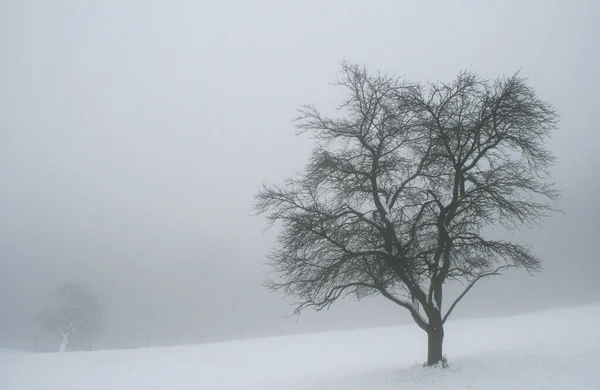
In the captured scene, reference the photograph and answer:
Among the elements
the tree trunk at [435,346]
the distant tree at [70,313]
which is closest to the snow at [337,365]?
the tree trunk at [435,346]

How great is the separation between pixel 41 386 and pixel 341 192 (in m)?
16.7

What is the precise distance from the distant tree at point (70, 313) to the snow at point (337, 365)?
109ft

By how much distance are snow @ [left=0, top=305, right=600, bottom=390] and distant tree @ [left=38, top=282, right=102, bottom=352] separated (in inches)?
1309

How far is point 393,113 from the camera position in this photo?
1455 centimetres

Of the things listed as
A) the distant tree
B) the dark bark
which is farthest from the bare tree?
the distant tree

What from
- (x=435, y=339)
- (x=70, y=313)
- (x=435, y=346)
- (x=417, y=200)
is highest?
(x=417, y=200)

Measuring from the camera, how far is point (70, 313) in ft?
180

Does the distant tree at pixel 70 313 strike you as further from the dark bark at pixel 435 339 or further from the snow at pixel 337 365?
the dark bark at pixel 435 339

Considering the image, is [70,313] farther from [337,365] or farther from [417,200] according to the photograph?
[417,200]

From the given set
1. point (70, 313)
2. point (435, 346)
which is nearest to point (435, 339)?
point (435, 346)

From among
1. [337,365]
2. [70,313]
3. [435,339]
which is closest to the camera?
[435,339]

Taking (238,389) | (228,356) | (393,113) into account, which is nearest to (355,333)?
(228,356)

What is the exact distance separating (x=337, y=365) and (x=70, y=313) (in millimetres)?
49290

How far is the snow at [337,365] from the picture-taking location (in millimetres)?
12078
